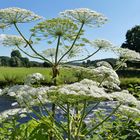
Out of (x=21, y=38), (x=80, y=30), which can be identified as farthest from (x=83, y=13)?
(x=21, y=38)

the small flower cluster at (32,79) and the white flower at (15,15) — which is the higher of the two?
the white flower at (15,15)

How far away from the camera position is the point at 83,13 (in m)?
3.79

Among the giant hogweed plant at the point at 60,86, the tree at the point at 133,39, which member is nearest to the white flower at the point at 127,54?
the giant hogweed plant at the point at 60,86

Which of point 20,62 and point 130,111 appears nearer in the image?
point 130,111

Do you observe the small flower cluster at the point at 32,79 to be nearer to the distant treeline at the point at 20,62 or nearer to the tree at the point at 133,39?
the distant treeline at the point at 20,62

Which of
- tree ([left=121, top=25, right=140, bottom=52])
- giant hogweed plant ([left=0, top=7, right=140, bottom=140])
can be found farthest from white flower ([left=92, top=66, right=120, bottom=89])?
tree ([left=121, top=25, right=140, bottom=52])

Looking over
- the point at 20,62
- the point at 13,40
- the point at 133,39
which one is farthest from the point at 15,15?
the point at 133,39

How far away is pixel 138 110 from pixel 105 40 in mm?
951

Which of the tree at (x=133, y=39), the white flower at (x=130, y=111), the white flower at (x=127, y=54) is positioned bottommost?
the tree at (x=133, y=39)

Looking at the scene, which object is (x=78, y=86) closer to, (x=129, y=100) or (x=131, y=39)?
(x=129, y=100)

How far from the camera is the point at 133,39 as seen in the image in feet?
297

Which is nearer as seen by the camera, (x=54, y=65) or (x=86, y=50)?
(x=54, y=65)

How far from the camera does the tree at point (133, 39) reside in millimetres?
88688

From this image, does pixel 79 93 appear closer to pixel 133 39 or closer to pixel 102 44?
pixel 102 44
